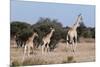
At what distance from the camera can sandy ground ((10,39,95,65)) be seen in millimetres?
2598

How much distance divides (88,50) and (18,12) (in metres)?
0.96

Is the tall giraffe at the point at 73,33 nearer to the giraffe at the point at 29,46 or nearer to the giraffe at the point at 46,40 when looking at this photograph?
the giraffe at the point at 46,40

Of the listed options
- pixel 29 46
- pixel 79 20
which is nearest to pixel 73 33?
pixel 79 20

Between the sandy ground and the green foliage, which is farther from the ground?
the green foliage

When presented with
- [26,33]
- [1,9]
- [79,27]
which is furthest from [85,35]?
[1,9]

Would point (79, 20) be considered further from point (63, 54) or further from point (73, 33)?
point (63, 54)

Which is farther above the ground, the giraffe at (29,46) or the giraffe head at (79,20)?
the giraffe head at (79,20)

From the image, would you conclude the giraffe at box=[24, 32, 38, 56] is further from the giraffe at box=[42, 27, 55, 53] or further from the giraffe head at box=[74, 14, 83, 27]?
the giraffe head at box=[74, 14, 83, 27]

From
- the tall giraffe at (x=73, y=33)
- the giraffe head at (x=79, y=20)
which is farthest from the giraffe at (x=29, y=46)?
the giraffe head at (x=79, y=20)

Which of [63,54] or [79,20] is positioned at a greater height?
[79,20]

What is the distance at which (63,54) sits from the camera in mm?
2807

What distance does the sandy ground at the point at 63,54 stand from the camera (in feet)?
8.52

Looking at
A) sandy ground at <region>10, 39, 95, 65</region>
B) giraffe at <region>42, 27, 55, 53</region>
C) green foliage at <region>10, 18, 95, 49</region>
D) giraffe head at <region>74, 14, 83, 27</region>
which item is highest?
giraffe head at <region>74, 14, 83, 27</region>

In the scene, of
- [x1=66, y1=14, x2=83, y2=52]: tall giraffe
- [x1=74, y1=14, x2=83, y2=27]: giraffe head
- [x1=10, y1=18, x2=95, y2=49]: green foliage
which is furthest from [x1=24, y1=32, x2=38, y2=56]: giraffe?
[x1=74, y1=14, x2=83, y2=27]: giraffe head
